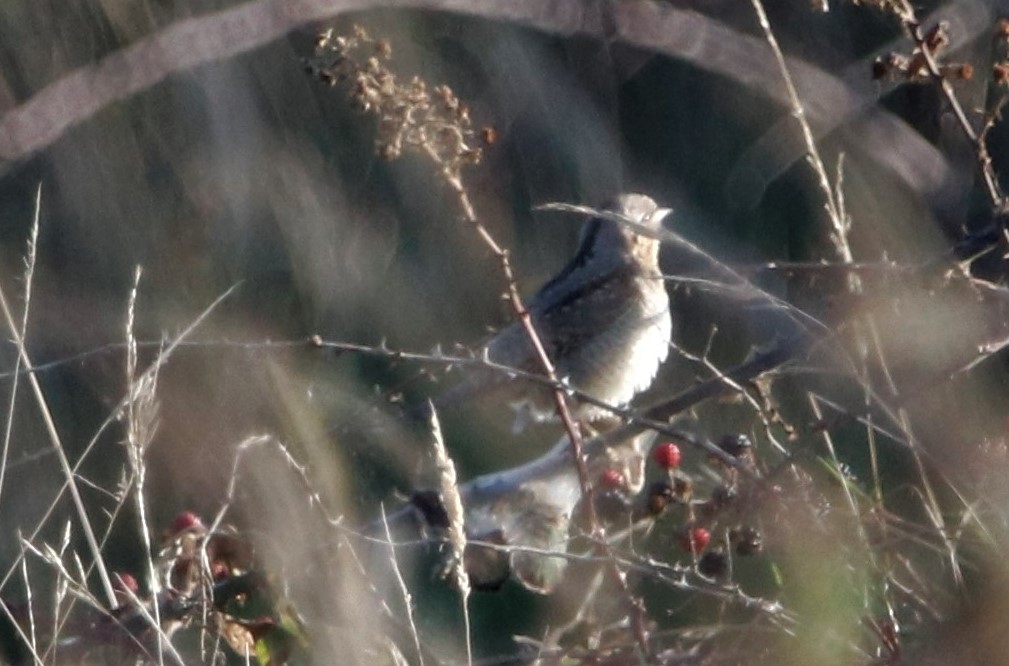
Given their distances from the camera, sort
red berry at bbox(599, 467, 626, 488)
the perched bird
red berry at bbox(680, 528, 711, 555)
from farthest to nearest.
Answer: the perched bird, red berry at bbox(599, 467, 626, 488), red berry at bbox(680, 528, 711, 555)

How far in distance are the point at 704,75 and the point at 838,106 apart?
4075 millimetres

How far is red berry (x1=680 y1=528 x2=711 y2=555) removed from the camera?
2.61m

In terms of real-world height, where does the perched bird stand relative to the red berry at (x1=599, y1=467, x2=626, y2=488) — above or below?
below

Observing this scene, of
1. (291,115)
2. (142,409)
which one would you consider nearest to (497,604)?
(291,115)

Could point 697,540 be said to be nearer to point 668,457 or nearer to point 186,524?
point 668,457

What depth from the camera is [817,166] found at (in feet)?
7.79

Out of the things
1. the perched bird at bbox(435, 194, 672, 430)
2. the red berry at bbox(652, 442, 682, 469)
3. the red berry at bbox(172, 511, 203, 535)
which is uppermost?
the red berry at bbox(172, 511, 203, 535)

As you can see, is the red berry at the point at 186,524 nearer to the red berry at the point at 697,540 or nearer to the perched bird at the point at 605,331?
the red berry at the point at 697,540

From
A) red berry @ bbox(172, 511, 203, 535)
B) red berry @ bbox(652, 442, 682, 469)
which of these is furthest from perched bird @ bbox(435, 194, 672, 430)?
red berry @ bbox(172, 511, 203, 535)

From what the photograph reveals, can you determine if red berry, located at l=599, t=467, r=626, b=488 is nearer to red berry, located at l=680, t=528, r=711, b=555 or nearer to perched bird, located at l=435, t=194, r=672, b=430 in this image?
red berry, located at l=680, t=528, r=711, b=555

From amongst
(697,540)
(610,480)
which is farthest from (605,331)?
(697,540)

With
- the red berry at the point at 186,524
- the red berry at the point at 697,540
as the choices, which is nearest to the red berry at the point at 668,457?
the red berry at the point at 697,540

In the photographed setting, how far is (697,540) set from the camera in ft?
8.77

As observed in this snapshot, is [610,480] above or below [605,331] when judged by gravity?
above
